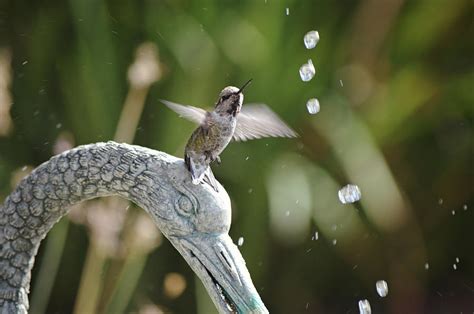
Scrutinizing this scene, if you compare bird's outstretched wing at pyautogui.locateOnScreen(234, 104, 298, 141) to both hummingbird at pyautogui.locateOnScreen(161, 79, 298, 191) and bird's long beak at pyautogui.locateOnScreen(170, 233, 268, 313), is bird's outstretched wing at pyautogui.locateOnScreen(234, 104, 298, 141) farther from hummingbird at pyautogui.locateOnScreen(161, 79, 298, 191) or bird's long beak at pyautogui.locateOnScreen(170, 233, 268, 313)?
bird's long beak at pyautogui.locateOnScreen(170, 233, 268, 313)

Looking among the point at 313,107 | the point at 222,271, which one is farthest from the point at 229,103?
the point at 313,107

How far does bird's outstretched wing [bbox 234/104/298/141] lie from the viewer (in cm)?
191

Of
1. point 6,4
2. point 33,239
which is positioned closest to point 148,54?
point 33,239

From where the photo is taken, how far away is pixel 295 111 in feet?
13.3

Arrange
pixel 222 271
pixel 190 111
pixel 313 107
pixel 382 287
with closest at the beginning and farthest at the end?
pixel 222 271 → pixel 190 111 → pixel 313 107 → pixel 382 287

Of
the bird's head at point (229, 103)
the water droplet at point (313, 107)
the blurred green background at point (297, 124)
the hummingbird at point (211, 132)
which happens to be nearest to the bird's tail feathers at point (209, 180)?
the hummingbird at point (211, 132)

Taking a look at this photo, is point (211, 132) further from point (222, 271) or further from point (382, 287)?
point (382, 287)

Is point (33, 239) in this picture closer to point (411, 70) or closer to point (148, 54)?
point (148, 54)

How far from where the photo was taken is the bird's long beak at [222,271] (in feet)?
5.70

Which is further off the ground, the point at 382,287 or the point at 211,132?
the point at 211,132

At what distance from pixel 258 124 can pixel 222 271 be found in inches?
12.0

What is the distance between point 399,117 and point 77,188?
2417 mm

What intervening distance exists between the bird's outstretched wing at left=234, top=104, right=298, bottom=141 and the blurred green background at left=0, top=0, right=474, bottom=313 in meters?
1.72

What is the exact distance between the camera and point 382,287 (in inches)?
160
